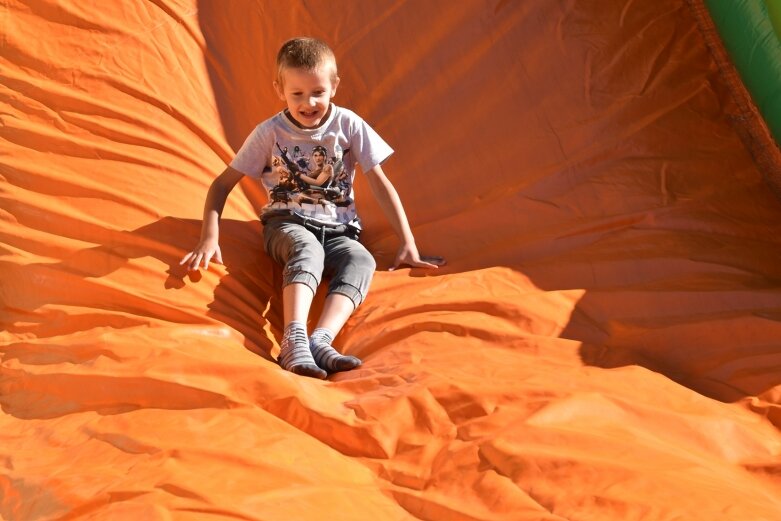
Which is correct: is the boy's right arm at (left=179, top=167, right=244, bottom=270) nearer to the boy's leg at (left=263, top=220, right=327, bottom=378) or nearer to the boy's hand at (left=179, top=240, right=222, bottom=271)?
the boy's hand at (left=179, top=240, right=222, bottom=271)

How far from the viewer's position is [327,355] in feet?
6.43

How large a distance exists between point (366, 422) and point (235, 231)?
2.88ft

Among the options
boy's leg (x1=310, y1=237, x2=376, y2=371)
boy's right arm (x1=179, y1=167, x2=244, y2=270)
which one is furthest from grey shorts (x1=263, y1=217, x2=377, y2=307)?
boy's right arm (x1=179, y1=167, x2=244, y2=270)

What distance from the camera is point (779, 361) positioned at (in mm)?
1820

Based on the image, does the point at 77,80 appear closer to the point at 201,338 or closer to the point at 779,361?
the point at 201,338

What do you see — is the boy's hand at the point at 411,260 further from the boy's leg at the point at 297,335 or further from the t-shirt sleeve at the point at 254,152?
the t-shirt sleeve at the point at 254,152

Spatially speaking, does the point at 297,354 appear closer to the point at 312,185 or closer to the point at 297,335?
the point at 297,335

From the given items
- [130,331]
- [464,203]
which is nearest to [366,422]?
[130,331]

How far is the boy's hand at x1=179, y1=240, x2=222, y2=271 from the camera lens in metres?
2.18

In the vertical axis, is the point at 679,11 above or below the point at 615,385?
above

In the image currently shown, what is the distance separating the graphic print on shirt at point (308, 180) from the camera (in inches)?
91.7

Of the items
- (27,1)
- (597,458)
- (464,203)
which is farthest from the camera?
(27,1)

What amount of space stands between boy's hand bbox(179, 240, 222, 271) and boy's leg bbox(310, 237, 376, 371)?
25 cm

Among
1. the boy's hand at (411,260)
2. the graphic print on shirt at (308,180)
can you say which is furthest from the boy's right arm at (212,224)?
the boy's hand at (411,260)
